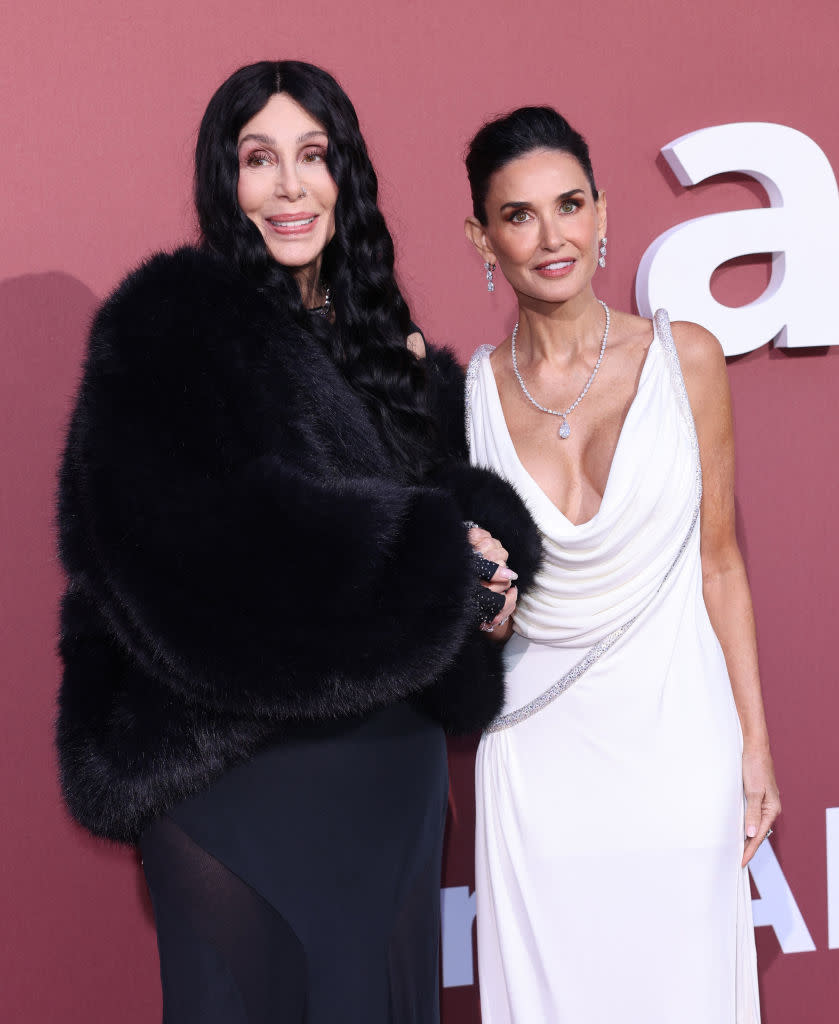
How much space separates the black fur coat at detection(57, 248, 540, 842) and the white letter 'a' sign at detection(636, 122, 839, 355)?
1.25 meters

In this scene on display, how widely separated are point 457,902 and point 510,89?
1.93m

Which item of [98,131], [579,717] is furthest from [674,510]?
[98,131]

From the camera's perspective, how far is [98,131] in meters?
2.32

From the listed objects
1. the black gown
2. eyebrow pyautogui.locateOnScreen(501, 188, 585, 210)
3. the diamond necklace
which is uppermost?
eyebrow pyautogui.locateOnScreen(501, 188, 585, 210)

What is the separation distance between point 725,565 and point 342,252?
90cm

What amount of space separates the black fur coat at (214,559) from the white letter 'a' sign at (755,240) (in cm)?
125

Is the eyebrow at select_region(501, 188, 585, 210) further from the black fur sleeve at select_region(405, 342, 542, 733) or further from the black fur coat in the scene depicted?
the black fur coat

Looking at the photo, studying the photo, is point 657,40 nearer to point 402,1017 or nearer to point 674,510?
point 674,510

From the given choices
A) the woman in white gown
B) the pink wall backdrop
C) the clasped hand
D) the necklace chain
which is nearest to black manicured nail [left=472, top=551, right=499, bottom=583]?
the clasped hand

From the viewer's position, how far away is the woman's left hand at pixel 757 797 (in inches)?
81.4

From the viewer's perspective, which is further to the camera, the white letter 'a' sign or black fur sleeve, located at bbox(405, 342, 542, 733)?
the white letter 'a' sign

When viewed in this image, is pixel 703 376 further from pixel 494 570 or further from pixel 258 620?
pixel 258 620

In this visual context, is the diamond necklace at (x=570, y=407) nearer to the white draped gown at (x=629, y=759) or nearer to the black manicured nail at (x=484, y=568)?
the white draped gown at (x=629, y=759)

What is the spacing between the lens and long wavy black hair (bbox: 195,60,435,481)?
5.52 feet
